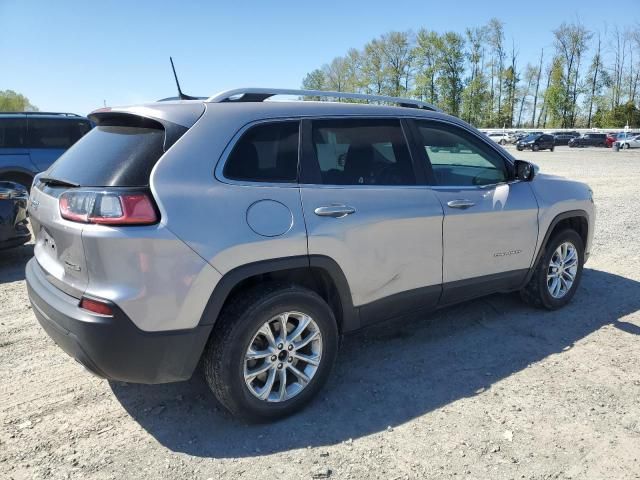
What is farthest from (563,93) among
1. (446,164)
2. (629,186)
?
(446,164)

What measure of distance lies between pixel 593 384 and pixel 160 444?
9.07ft

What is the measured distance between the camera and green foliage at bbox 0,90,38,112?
8406 cm

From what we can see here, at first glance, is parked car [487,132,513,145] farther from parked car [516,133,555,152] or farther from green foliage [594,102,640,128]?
green foliage [594,102,640,128]

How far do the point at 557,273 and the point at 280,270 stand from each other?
3.00 m

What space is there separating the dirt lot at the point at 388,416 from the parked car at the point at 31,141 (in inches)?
216

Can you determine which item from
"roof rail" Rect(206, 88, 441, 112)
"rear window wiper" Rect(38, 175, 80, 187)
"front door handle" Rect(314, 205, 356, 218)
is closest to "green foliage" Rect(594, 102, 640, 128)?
"roof rail" Rect(206, 88, 441, 112)

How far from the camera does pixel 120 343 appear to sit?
2.47 metres

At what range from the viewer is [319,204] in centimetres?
298

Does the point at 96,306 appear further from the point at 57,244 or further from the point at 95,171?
the point at 95,171

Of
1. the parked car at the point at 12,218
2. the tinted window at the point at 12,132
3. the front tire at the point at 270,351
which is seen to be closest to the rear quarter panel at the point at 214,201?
the front tire at the point at 270,351

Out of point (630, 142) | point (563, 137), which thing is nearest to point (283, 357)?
point (630, 142)

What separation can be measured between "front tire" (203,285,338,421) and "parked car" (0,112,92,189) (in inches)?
304

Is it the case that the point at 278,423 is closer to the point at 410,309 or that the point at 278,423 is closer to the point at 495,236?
the point at 410,309

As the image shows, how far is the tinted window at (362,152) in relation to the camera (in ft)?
10.5
